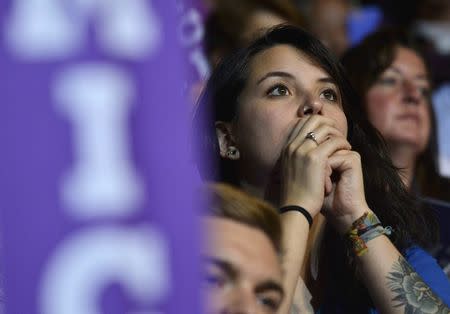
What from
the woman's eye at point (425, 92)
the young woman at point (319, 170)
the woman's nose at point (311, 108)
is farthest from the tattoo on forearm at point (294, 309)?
the woman's eye at point (425, 92)

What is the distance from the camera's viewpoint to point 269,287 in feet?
5.08

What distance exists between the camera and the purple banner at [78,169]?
0.92 meters

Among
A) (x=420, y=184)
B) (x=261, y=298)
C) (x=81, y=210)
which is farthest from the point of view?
(x=420, y=184)

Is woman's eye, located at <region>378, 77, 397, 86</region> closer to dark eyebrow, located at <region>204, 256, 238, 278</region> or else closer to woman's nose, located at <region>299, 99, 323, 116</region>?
woman's nose, located at <region>299, 99, 323, 116</region>

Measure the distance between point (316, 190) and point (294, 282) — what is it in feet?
0.78

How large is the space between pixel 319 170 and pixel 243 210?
0.53 m

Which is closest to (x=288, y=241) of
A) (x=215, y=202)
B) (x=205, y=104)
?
(x=215, y=202)

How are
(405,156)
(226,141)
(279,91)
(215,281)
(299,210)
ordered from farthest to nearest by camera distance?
(405,156)
(226,141)
(279,91)
(299,210)
(215,281)

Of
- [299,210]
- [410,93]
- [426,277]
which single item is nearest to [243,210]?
[299,210]

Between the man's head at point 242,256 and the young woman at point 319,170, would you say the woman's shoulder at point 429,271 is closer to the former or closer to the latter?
the young woman at point 319,170

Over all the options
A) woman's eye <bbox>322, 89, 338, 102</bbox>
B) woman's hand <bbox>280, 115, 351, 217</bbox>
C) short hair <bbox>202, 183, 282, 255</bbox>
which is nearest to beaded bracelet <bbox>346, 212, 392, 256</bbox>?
woman's hand <bbox>280, 115, 351, 217</bbox>

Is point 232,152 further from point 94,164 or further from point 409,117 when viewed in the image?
point 94,164

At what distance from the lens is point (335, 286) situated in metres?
2.31

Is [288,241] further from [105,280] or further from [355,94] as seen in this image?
[105,280]
